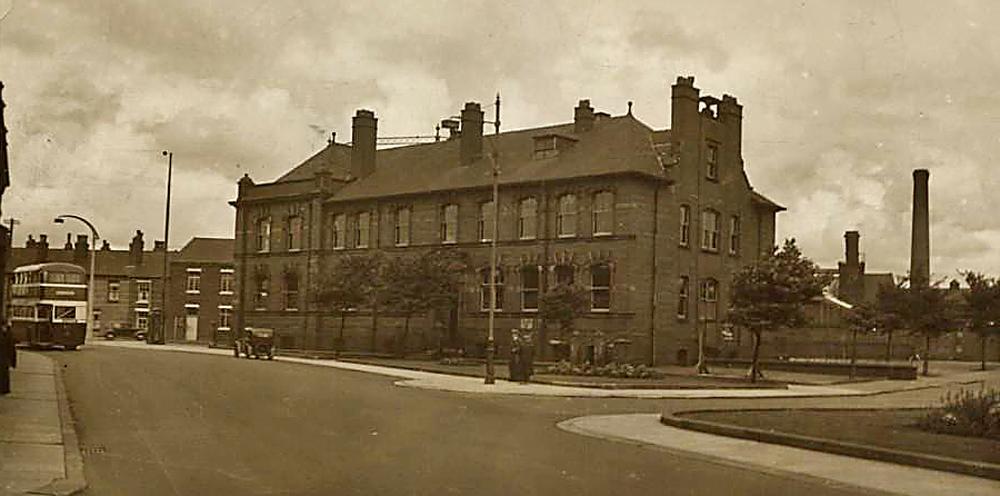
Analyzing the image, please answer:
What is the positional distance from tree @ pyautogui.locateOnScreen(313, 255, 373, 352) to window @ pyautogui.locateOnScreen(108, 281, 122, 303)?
5446 cm

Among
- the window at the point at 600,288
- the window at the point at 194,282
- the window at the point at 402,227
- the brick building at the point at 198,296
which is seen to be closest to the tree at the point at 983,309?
the window at the point at 600,288

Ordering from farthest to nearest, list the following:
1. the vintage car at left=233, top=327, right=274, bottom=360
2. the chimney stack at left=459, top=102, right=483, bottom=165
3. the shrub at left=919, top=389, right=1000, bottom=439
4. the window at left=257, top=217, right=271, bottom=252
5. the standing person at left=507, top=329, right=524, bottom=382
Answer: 1. the window at left=257, top=217, right=271, bottom=252
2. the chimney stack at left=459, top=102, right=483, bottom=165
3. the vintage car at left=233, top=327, right=274, bottom=360
4. the standing person at left=507, top=329, right=524, bottom=382
5. the shrub at left=919, top=389, right=1000, bottom=439

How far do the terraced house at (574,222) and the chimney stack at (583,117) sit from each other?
0.07 m

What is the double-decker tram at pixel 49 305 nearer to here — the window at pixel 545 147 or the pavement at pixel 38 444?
the window at pixel 545 147

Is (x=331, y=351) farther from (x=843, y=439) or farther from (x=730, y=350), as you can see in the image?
(x=843, y=439)

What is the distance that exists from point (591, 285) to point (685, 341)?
507 centimetres

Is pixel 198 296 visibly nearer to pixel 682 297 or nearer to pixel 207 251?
pixel 207 251

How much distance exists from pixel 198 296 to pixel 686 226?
5564cm

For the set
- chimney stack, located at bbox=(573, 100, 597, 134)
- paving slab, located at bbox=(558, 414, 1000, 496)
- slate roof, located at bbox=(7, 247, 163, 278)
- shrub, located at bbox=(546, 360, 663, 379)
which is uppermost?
chimney stack, located at bbox=(573, 100, 597, 134)

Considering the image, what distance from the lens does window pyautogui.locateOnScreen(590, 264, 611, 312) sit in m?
51.0

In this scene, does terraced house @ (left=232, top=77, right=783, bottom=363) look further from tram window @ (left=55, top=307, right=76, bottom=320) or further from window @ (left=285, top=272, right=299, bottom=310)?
tram window @ (left=55, top=307, right=76, bottom=320)

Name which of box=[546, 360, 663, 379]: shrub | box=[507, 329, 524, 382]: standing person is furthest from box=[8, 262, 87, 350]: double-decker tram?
box=[507, 329, 524, 382]: standing person

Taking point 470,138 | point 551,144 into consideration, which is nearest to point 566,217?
point 551,144

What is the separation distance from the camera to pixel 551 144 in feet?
185
